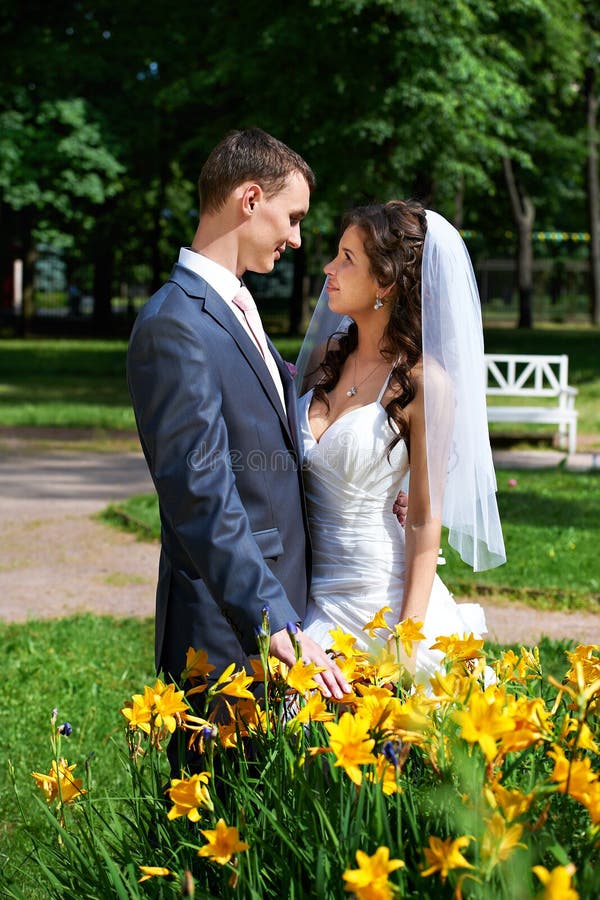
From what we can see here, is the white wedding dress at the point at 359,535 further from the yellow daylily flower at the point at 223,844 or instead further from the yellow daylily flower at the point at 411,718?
the yellow daylily flower at the point at 223,844

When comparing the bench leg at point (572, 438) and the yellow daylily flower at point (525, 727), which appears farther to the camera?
the bench leg at point (572, 438)

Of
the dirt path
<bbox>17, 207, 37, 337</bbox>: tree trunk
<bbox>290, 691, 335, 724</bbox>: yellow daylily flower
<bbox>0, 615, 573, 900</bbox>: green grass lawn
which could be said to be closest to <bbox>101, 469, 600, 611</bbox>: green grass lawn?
the dirt path

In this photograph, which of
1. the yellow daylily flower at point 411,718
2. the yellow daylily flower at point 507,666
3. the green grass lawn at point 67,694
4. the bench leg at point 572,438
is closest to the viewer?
the yellow daylily flower at point 411,718

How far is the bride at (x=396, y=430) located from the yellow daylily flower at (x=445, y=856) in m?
1.11

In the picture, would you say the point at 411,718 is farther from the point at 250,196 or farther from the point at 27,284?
the point at 27,284

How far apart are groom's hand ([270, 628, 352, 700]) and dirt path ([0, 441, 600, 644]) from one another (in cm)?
351

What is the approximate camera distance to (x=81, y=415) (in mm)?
15500

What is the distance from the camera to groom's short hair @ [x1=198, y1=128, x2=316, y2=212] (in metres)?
2.62

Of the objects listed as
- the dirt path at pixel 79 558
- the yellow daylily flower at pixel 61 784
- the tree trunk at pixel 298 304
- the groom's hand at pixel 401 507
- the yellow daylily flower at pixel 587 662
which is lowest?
the dirt path at pixel 79 558

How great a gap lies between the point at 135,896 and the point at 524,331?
111 ft

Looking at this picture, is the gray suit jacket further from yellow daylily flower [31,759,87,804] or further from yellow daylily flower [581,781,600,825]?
yellow daylily flower [581,781,600,825]

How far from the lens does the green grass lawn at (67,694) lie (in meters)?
4.01

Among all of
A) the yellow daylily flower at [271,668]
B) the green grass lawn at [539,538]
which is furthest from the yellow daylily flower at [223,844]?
the green grass lawn at [539,538]

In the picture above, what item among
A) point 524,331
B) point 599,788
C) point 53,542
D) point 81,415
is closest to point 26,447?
point 81,415
